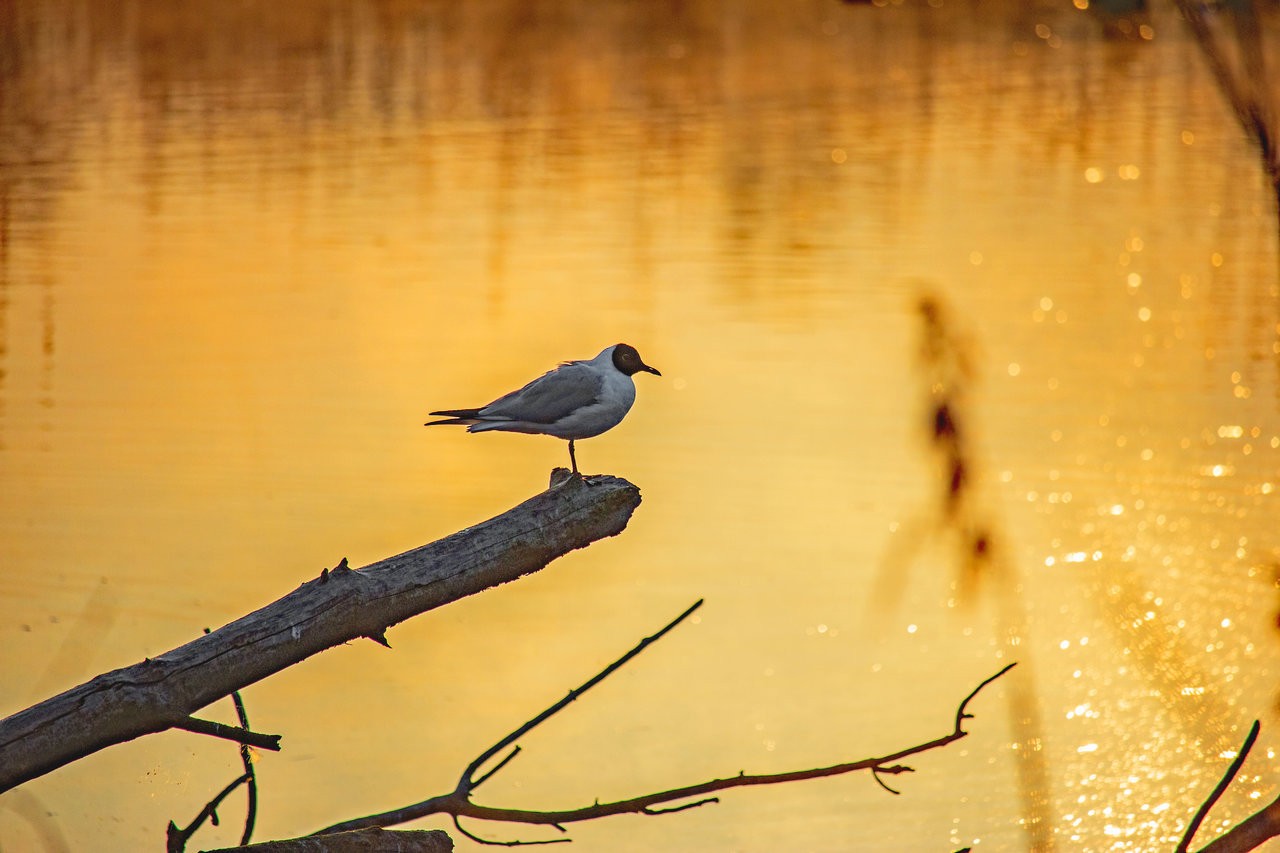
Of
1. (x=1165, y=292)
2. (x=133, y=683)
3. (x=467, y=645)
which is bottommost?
(x=467, y=645)

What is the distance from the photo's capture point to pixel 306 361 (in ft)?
40.1

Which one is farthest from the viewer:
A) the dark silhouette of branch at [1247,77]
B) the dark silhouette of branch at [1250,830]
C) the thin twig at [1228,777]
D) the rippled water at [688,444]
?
the rippled water at [688,444]

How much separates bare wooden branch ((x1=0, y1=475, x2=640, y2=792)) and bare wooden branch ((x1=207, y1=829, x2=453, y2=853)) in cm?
36

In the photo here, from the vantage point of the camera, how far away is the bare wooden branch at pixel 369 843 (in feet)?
11.0

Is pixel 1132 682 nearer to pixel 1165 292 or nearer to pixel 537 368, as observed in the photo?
pixel 537 368

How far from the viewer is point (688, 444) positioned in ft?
33.8

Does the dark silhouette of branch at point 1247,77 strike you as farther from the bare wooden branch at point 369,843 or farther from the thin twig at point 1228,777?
the bare wooden branch at point 369,843

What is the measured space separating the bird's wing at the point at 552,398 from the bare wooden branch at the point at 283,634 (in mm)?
1129

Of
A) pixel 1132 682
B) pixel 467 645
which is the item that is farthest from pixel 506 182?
pixel 1132 682

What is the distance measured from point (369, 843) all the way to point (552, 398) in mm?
1851

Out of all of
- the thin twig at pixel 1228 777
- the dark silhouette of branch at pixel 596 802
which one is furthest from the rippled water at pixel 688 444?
the dark silhouette of branch at pixel 596 802

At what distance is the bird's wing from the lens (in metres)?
4.96

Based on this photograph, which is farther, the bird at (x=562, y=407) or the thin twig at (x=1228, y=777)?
the bird at (x=562, y=407)

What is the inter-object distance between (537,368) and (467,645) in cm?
384
